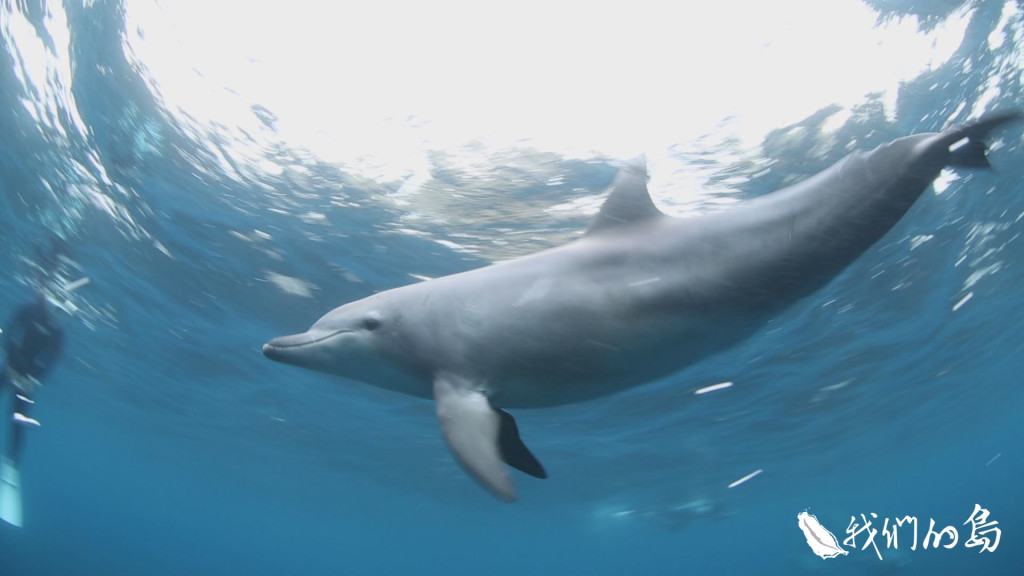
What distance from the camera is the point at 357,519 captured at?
52.9 metres

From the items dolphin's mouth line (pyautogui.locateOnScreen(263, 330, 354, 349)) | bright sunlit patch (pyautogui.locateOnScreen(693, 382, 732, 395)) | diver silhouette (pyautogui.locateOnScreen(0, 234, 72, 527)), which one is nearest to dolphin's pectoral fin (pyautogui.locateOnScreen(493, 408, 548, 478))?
dolphin's mouth line (pyautogui.locateOnScreen(263, 330, 354, 349))

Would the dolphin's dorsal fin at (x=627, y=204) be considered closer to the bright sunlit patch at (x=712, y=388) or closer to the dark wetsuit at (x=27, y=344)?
the bright sunlit patch at (x=712, y=388)

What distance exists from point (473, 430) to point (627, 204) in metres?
1.87

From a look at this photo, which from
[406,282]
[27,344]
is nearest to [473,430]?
[406,282]

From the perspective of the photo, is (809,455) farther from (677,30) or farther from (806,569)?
(677,30)

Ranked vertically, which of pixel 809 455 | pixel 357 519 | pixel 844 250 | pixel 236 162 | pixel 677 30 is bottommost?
pixel 844 250

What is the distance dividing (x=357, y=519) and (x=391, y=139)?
51.2m

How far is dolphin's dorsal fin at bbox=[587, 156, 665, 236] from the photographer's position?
4.11 meters

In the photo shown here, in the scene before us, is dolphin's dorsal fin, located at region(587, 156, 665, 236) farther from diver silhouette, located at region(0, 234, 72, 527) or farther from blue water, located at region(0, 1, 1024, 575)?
diver silhouette, located at region(0, 234, 72, 527)

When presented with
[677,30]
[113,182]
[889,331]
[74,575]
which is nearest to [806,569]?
[889,331]

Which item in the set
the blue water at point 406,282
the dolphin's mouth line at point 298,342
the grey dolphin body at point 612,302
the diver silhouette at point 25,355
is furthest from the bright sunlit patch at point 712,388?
the diver silhouette at point 25,355

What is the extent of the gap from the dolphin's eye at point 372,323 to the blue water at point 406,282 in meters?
4.88

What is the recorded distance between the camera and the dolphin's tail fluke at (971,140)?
10.4 ft

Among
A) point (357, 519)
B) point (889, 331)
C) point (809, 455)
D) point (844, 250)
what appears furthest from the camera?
point (357, 519)
